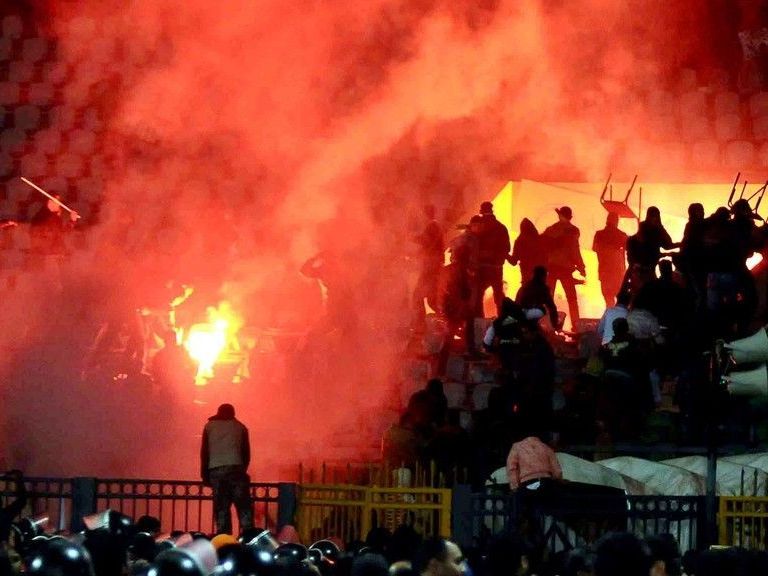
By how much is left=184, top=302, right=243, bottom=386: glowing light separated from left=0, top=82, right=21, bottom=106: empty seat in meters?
3.38

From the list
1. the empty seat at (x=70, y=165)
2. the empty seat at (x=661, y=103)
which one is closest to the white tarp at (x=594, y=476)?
the empty seat at (x=661, y=103)

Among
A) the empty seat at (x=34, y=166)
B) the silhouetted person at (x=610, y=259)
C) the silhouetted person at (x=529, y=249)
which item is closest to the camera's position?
the silhouetted person at (x=529, y=249)

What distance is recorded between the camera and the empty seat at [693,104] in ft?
75.9

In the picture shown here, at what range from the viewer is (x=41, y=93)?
78.2ft

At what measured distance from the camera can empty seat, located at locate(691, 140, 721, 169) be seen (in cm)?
2300

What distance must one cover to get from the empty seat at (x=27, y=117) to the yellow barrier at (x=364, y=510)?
9.09 m

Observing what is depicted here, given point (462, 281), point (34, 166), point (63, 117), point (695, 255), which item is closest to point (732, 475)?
point (695, 255)

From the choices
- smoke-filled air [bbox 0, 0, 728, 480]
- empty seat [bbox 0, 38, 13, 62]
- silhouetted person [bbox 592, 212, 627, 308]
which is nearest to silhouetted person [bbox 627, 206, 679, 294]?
silhouetted person [bbox 592, 212, 627, 308]

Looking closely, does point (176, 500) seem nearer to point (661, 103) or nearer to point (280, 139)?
point (280, 139)

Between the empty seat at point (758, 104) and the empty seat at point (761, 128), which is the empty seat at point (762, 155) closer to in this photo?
the empty seat at point (761, 128)

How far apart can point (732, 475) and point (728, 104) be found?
789 centimetres

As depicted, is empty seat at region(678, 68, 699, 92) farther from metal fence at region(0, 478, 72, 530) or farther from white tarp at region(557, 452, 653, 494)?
white tarp at region(557, 452, 653, 494)

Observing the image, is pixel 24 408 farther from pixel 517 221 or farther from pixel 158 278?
pixel 517 221

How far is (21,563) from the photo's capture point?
10.8 metres
